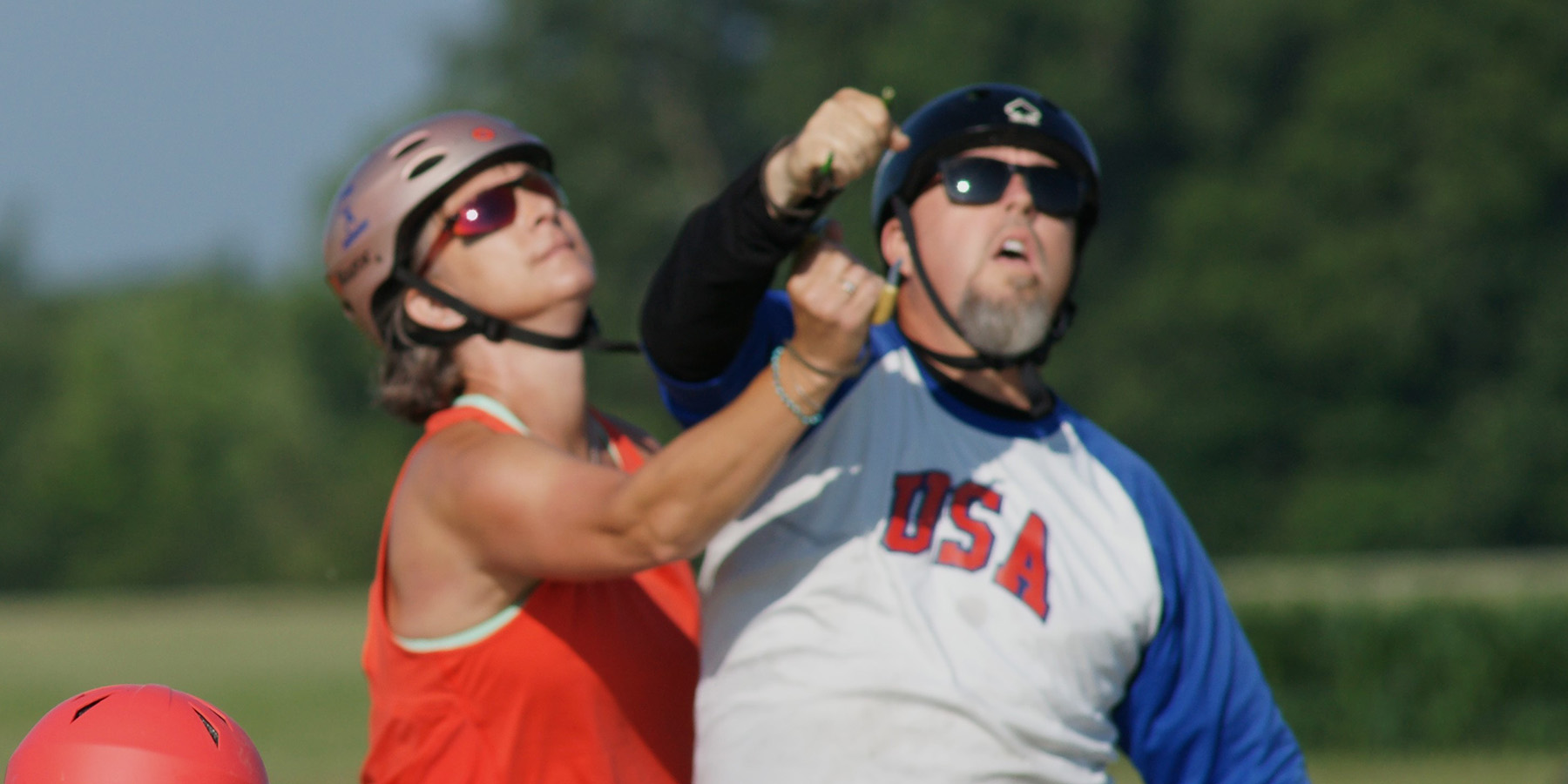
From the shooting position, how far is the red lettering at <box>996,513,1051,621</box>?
3.74 m

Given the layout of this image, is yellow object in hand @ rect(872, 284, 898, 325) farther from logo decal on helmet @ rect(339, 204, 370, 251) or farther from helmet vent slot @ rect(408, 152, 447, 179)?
logo decal on helmet @ rect(339, 204, 370, 251)

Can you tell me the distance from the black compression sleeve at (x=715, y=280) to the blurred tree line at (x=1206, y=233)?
40.7 m

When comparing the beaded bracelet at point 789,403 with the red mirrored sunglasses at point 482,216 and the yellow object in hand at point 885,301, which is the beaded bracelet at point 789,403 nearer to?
the yellow object in hand at point 885,301

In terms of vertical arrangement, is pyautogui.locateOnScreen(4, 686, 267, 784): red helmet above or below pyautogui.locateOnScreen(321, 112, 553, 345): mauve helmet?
below

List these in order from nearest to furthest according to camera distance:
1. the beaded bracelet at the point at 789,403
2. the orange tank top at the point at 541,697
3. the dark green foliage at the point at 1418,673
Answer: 1. the beaded bracelet at the point at 789,403
2. the orange tank top at the point at 541,697
3. the dark green foliage at the point at 1418,673

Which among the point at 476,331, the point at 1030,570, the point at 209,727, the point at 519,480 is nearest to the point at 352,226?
the point at 476,331

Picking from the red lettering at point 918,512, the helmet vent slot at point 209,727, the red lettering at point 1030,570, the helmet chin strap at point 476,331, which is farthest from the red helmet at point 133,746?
Answer: the red lettering at point 1030,570

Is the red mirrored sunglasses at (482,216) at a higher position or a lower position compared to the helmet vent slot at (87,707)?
higher

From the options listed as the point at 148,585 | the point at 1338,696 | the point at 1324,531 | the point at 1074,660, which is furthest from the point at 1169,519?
the point at 148,585

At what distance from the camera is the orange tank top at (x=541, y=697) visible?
3906 millimetres

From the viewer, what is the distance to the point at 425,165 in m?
4.29

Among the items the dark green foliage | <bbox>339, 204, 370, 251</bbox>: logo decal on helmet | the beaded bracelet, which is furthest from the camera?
the dark green foliage

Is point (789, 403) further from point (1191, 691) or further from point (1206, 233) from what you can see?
point (1206, 233)

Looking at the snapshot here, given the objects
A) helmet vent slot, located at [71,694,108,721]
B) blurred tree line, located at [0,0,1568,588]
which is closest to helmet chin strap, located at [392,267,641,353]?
helmet vent slot, located at [71,694,108,721]
